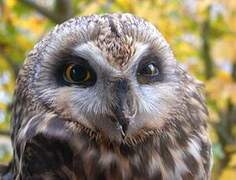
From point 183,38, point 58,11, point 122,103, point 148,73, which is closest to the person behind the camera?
point 122,103

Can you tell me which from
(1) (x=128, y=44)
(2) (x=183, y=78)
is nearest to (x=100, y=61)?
(1) (x=128, y=44)

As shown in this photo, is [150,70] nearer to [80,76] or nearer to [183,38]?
[80,76]

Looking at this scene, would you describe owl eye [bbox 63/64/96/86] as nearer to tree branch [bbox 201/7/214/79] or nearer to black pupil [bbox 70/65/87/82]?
black pupil [bbox 70/65/87/82]

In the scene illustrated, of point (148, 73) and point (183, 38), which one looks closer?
point (148, 73)

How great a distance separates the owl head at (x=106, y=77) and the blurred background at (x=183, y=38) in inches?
46.7

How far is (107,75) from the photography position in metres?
1.81

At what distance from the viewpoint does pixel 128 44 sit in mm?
1829

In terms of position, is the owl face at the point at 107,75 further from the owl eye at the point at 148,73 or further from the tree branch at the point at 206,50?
the tree branch at the point at 206,50

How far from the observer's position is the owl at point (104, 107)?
1814mm

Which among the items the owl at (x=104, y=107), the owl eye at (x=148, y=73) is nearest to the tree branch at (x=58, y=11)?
the owl at (x=104, y=107)

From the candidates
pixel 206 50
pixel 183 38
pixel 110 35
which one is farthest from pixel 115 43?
pixel 206 50

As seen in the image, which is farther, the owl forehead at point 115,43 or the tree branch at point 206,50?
the tree branch at point 206,50

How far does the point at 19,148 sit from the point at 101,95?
320 mm

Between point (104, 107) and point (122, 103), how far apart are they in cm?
6
